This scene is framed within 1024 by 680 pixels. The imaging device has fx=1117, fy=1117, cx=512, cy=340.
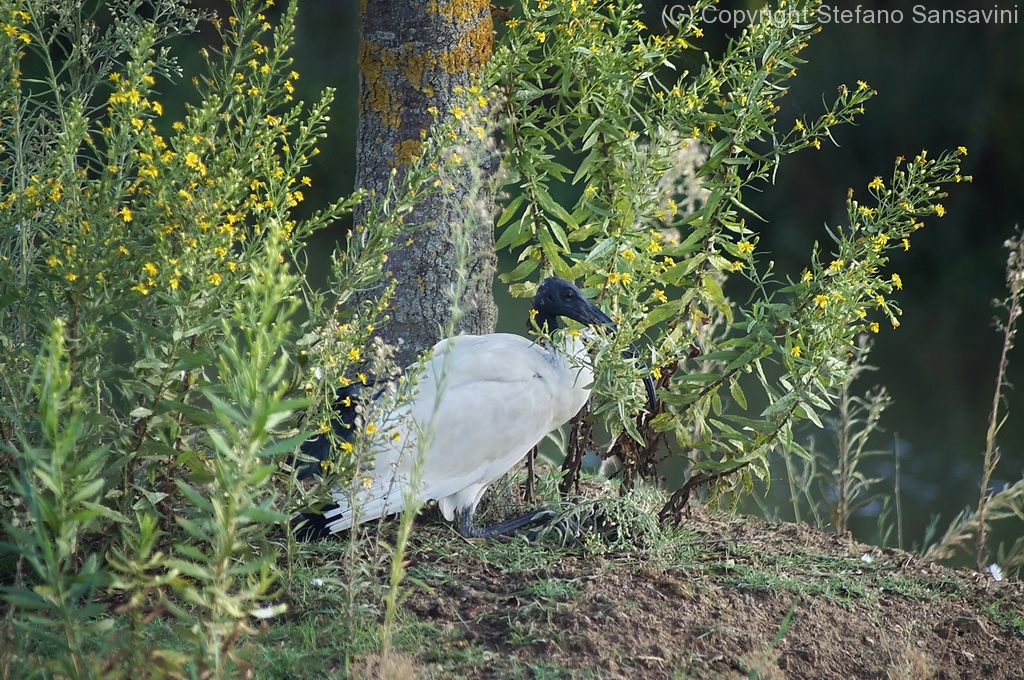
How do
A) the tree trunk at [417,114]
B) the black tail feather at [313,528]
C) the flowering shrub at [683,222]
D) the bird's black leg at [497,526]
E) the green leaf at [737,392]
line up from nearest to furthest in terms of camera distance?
the flowering shrub at [683,222], the black tail feather at [313,528], the green leaf at [737,392], the bird's black leg at [497,526], the tree trunk at [417,114]

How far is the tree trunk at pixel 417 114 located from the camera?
146 inches

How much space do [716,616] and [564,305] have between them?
1.11 m

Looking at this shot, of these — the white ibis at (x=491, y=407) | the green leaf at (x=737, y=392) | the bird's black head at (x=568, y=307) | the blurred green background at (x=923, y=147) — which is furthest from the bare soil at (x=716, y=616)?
the blurred green background at (x=923, y=147)

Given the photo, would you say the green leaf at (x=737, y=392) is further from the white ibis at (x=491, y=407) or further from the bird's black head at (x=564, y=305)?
the bird's black head at (x=564, y=305)

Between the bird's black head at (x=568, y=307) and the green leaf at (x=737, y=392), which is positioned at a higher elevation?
the bird's black head at (x=568, y=307)

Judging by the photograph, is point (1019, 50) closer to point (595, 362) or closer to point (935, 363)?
point (935, 363)

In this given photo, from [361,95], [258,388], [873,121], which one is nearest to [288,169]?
[258,388]

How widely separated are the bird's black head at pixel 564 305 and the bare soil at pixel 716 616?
746 mm

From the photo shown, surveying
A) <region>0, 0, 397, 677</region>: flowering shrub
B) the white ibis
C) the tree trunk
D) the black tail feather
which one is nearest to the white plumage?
the white ibis

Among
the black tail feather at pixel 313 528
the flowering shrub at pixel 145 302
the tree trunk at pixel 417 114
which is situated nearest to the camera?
the flowering shrub at pixel 145 302

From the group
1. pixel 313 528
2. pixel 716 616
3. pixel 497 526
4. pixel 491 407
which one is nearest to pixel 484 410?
pixel 491 407

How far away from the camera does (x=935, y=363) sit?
966cm

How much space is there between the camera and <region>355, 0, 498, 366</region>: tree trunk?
370 cm

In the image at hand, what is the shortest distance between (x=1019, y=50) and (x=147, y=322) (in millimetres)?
12755
